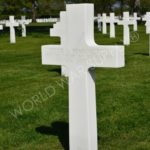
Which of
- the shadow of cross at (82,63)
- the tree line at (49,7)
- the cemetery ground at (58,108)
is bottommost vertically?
the tree line at (49,7)

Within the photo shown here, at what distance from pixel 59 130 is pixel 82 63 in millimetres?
1550

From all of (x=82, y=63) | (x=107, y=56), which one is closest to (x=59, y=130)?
(x=82, y=63)

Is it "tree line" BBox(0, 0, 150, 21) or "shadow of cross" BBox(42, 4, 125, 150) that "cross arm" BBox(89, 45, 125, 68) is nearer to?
"shadow of cross" BBox(42, 4, 125, 150)

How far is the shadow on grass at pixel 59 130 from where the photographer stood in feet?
20.2

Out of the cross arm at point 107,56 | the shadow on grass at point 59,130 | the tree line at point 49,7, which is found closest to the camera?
the cross arm at point 107,56

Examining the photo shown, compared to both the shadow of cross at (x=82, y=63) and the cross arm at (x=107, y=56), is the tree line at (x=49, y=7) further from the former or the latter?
the cross arm at (x=107, y=56)

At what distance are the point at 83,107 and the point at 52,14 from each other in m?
67.6

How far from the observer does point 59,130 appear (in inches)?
257

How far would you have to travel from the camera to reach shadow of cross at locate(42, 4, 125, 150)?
Result: 5082 millimetres

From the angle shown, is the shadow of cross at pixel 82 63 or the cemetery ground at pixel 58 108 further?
the cemetery ground at pixel 58 108

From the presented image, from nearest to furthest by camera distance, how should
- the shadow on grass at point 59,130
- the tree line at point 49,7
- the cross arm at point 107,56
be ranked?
the cross arm at point 107,56 → the shadow on grass at point 59,130 → the tree line at point 49,7

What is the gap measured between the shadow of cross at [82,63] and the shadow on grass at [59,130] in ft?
2.39

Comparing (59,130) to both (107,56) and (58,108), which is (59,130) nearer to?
(58,108)

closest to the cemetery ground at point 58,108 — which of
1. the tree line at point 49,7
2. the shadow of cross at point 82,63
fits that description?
the shadow of cross at point 82,63
